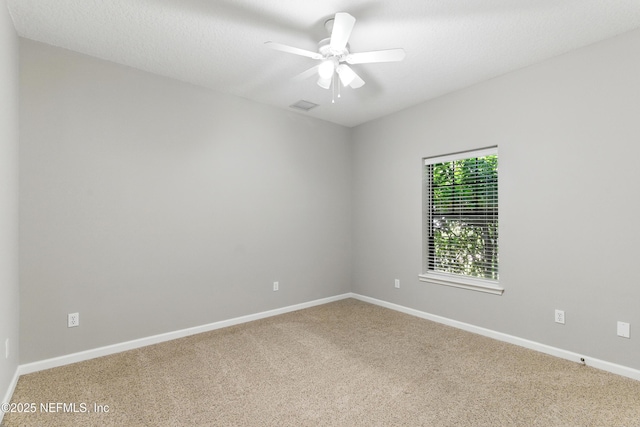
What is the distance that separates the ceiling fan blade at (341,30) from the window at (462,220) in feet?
6.79

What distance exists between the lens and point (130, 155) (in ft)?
10.2

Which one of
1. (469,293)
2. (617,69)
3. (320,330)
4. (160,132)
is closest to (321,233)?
(320,330)

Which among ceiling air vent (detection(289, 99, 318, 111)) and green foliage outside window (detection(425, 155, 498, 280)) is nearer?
green foliage outside window (detection(425, 155, 498, 280))

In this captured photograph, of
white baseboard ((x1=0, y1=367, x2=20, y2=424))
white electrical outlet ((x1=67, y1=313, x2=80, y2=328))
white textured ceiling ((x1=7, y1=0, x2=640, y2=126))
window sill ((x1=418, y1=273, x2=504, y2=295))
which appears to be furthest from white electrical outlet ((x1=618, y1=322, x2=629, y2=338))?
white electrical outlet ((x1=67, y1=313, x2=80, y2=328))

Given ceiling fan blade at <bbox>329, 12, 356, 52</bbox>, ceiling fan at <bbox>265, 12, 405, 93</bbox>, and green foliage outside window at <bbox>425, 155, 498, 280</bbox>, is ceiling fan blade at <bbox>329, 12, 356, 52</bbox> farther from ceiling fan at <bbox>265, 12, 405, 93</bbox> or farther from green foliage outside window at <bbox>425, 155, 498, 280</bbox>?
green foliage outside window at <bbox>425, 155, 498, 280</bbox>

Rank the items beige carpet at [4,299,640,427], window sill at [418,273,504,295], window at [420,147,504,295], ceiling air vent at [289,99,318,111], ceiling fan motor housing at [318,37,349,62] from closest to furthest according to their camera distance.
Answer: beige carpet at [4,299,640,427]
ceiling fan motor housing at [318,37,349,62]
window sill at [418,273,504,295]
window at [420,147,504,295]
ceiling air vent at [289,99,318,111]

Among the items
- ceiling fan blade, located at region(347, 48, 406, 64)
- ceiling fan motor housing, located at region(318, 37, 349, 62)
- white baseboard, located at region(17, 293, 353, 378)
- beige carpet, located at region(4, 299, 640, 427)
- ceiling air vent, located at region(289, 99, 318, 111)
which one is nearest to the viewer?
beige carpet, located at region(4, 299, 640, 427)

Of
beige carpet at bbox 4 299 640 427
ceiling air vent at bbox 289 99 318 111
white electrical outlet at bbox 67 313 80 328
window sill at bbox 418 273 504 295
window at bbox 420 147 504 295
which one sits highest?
ceiling air vent at bbox 289 99 318 111

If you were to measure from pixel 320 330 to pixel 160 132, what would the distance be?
2667mm

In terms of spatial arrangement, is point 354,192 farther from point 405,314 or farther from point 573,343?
point 573,343

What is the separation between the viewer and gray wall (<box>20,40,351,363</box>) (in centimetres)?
268

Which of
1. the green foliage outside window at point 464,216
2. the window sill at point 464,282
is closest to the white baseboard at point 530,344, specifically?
the window sill at point 464,282

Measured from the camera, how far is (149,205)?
322 centimetres

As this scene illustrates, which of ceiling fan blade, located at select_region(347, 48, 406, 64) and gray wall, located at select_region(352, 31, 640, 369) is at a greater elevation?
ceiling fan blade, located at select_region(347, 48, 406, 64)
